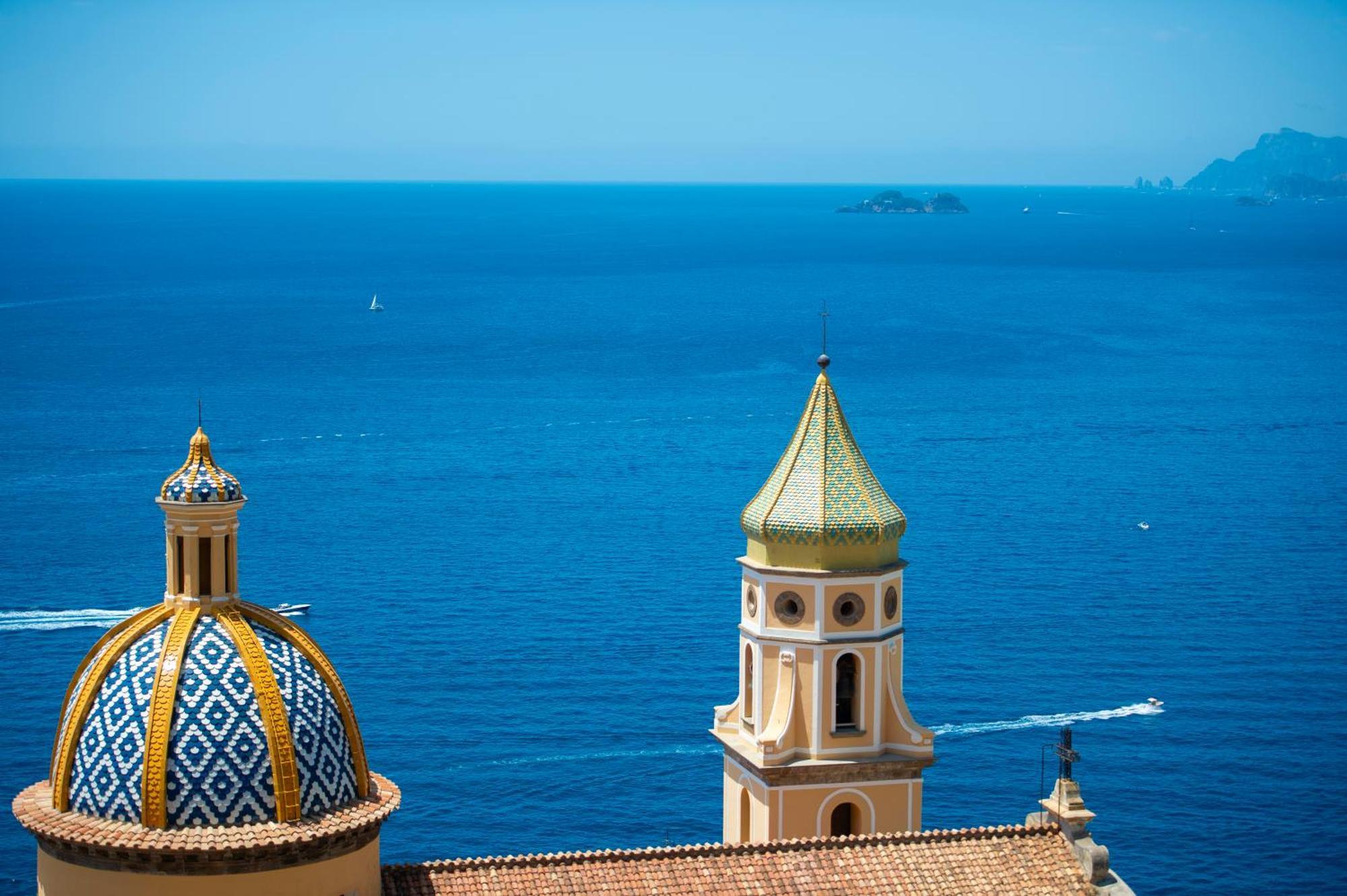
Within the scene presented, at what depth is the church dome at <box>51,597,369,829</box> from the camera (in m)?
28.1

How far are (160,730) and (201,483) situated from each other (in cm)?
341

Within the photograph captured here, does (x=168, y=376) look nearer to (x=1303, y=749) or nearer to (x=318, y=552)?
(x=318, y=552)

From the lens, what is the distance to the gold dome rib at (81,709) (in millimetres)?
28625

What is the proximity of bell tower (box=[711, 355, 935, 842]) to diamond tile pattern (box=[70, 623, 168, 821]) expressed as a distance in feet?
51.4

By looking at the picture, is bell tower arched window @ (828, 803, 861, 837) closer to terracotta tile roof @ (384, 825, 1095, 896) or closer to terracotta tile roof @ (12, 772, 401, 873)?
terracotta tile roof @ (384, 825, 1095, 896)

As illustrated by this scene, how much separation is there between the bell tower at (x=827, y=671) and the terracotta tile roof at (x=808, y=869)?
621 centimetres

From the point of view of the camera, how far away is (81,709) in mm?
28812

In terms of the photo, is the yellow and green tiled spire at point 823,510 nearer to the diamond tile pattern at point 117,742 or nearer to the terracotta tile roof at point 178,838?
the terracotta tile roof at point 178,838

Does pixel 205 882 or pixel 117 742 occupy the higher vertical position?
pixel 117 742

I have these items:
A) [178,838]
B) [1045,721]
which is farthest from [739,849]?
[1045,721]

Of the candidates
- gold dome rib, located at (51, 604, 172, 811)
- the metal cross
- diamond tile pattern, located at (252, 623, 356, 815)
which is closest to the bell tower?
the metal cross

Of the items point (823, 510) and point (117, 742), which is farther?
point (823, 510)

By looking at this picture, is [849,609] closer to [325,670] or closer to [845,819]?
[845,819]

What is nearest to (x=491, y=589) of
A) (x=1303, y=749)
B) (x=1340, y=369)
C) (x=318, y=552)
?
(x=318, y=552)
